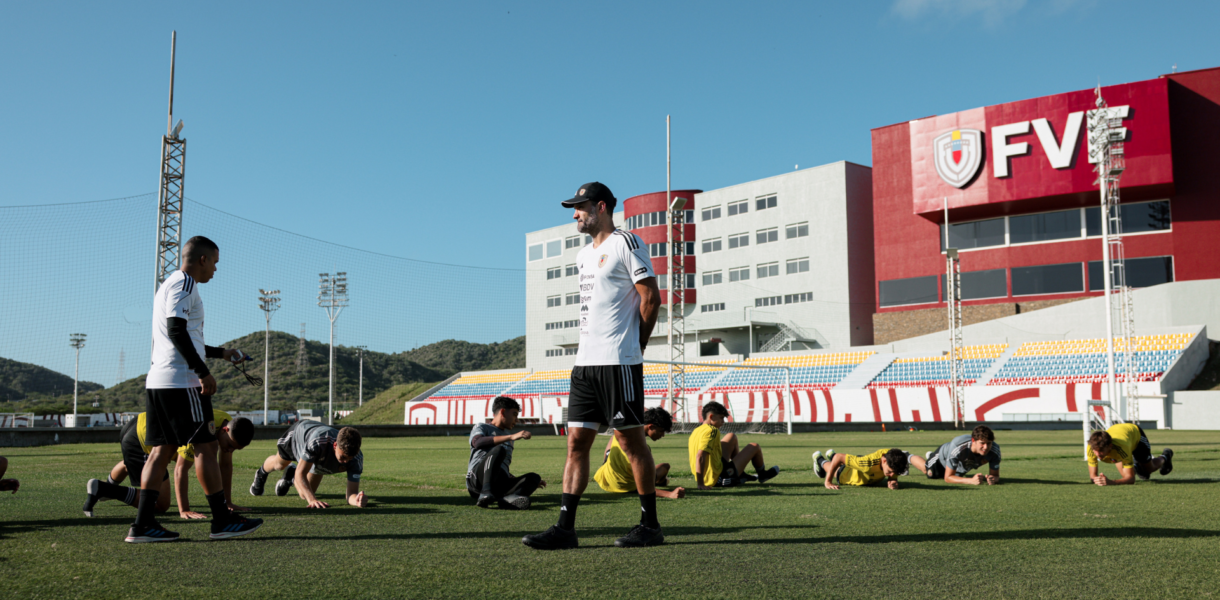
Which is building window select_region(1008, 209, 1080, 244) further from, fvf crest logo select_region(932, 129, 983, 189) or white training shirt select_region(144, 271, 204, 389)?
white training shirt select_region(144, 271, 204, 389)

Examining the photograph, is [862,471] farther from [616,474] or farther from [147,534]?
[147,534]

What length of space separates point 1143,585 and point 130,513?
5882mm

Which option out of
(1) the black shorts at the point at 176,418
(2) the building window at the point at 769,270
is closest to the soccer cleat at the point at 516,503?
(1) the black shorts at the point at 176,418

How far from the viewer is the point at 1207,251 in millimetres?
36594

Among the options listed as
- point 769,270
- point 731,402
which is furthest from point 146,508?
point 769,270

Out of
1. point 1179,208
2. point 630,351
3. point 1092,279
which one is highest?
point 1179,208

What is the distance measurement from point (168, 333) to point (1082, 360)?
118 feet

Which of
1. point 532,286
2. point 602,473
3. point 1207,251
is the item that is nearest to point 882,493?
point 602,473

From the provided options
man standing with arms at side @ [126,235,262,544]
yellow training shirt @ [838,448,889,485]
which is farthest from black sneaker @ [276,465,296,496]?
yellow training shirt @ [838,448,889,485]

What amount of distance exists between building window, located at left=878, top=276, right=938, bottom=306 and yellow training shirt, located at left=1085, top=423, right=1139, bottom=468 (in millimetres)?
37409

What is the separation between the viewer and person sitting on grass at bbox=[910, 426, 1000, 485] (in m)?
7.71

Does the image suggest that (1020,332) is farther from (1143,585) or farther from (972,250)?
(1143,585)

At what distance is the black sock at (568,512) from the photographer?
4.24 m

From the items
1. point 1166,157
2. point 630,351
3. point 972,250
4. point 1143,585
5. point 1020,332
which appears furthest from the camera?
point 972,250
